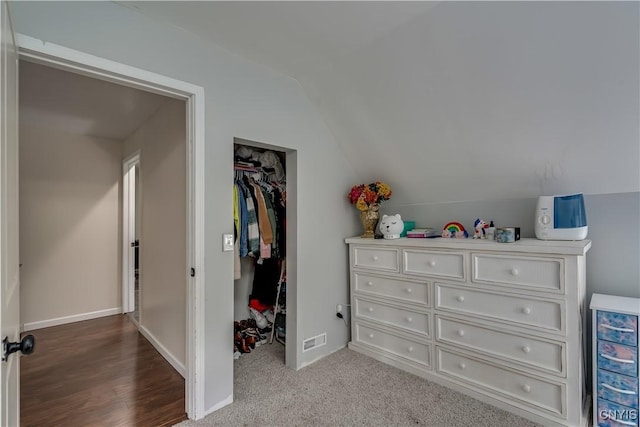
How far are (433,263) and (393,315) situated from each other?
0.58 meters

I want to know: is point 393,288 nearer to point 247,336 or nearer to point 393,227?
point 393,227

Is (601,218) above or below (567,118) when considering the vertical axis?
below

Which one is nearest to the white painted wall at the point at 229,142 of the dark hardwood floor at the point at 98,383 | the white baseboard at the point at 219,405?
the white baseboard at the point at 219,405

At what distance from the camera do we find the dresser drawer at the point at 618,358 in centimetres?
160

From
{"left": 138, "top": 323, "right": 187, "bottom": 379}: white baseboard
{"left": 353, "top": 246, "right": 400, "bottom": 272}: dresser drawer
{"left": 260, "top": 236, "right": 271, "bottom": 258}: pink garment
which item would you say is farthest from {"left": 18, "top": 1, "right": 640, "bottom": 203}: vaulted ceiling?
{"left": 138, "top": 323, "right": 187, "bottom": 379}: white baseboard

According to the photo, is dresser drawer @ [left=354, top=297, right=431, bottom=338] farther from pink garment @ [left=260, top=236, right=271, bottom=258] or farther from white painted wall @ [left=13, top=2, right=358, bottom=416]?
pink garment @ [left=260, top=236, right=271, bottom=258]

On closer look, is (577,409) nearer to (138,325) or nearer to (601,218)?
(601,218)

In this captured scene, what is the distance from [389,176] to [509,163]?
3.14ft

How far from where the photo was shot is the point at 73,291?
3680 mm

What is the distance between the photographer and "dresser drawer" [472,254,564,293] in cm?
178

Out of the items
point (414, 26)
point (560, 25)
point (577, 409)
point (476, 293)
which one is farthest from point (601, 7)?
point (577, 409)

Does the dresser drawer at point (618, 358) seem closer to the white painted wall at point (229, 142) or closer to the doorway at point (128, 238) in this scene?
the white painted wall at point (229, 142)

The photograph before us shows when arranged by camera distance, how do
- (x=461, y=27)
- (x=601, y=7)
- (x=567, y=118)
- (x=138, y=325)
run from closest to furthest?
(x=601, y=7) < (x=461, y=27) < (x=567, y=118) < (x=138, y=325)

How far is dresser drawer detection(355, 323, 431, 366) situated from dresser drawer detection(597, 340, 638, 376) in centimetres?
100
